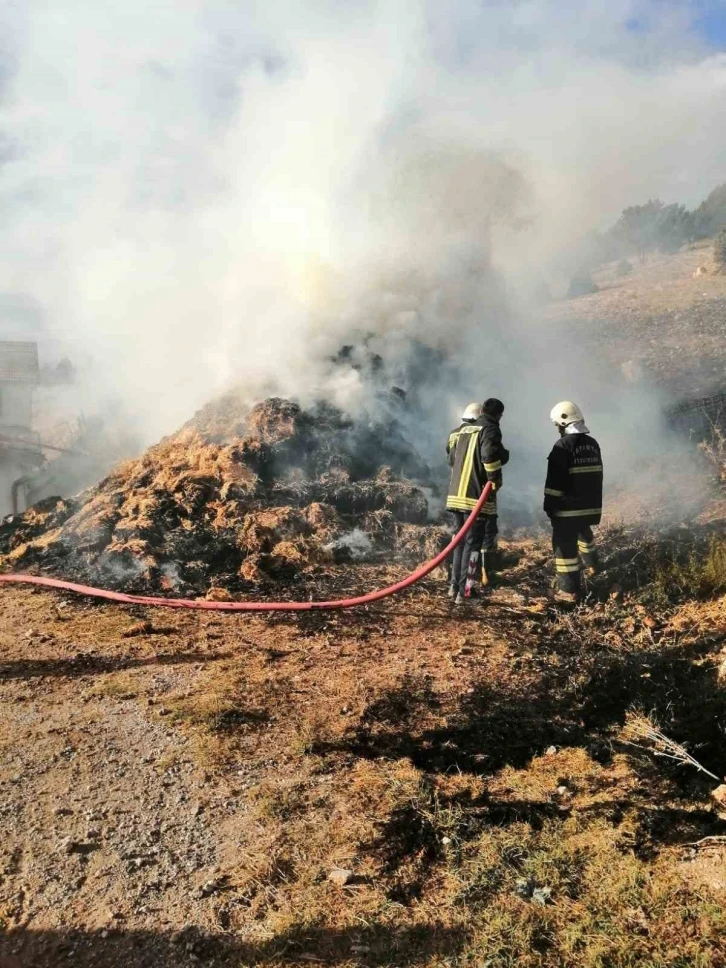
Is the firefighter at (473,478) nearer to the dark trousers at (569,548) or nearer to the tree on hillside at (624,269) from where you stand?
the dark trousers at (569,548)

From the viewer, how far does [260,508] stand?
7.62m

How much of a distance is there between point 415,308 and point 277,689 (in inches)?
359

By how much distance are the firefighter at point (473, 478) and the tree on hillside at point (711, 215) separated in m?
36.2

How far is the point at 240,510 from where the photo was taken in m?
7.52

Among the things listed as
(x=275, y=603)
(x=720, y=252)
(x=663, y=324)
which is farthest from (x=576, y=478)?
(x=720, y=252)

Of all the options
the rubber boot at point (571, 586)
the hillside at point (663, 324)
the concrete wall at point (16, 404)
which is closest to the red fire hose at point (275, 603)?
the rubber boot at point (571, 586)

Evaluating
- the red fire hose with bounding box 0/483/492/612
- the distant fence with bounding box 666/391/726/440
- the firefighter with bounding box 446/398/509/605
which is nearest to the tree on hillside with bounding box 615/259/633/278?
the distant fence with bounding box 666/391/726/440

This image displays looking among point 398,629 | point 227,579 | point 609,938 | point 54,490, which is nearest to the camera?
point 609,938

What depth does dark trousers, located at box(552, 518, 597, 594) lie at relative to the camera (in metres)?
5.57

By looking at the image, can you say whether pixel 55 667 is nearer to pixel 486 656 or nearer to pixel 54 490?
pixel 486 656

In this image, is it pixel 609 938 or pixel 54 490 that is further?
pixel 54 490

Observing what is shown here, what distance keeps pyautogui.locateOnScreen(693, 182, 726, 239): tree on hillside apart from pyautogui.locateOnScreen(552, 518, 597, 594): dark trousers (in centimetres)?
3617

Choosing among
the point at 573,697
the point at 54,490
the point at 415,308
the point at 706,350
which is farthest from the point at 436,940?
the point at 706,350

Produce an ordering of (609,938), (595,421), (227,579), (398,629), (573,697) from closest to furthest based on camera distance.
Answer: (609,938) → (573,697) → (398,629) → (227,579) → (595,421)
